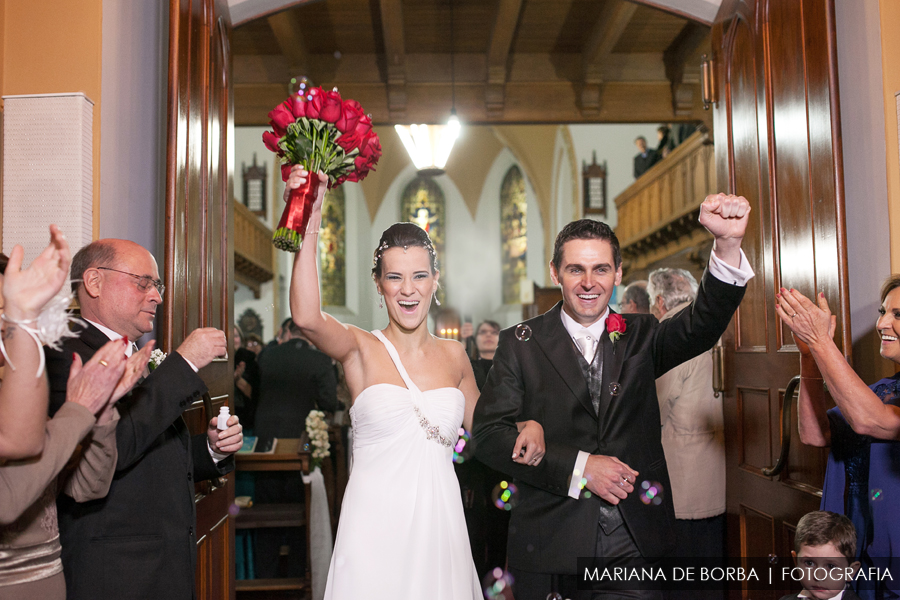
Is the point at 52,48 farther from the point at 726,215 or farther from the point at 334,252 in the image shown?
the point at 334,252

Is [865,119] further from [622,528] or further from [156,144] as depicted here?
[156,144]

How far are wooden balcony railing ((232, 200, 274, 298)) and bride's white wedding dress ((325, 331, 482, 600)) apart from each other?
10854 mm

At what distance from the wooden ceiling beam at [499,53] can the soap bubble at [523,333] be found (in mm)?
5894

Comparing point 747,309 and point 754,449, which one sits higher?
Answer: point 747,309

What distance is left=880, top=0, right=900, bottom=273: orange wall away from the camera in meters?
2.94

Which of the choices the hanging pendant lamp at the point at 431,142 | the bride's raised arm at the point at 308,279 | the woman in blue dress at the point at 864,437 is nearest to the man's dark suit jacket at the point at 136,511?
the bride's raised arm at the point at 308,279

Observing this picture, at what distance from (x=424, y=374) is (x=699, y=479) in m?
2.39

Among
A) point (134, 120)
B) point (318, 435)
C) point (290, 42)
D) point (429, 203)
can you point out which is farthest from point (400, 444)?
point (429, 203)

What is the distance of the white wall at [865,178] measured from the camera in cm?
300

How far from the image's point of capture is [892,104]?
299 centimetres

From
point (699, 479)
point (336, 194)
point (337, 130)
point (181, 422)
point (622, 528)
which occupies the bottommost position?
point (699, 479)

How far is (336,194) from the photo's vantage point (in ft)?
65.9

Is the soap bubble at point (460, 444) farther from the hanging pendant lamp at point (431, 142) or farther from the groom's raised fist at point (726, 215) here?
the hanging pendant lamp at point (431, 142)

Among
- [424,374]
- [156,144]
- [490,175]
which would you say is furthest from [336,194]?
[424,374]
